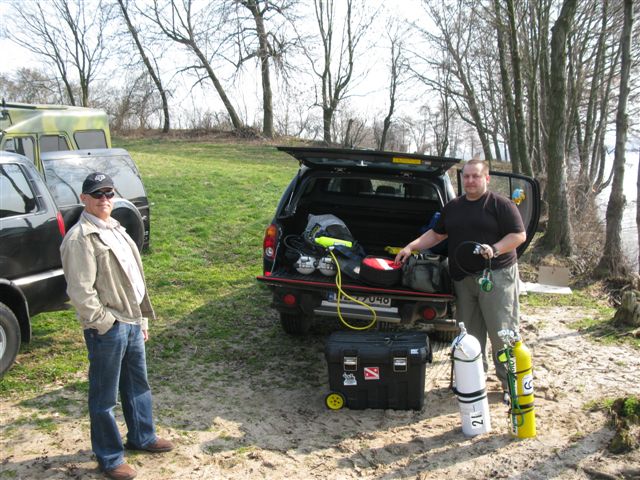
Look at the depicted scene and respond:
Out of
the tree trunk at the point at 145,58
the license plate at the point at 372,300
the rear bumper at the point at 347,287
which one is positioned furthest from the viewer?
the tree trunk at the point at 145,58

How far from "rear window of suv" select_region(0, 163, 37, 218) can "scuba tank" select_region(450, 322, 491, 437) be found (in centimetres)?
377

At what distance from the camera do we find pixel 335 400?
14.3 feet

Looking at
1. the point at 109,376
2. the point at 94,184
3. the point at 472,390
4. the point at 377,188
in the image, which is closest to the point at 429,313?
the point at 472,390

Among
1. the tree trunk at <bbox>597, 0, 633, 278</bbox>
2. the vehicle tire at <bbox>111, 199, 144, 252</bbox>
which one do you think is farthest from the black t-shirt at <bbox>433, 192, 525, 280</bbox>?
the tree trunk at <bbox>597, 0, 633, 278</bbox>

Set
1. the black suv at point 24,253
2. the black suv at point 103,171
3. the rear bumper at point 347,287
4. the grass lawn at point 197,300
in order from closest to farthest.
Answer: the black suv at point 24,253 → the rear bumper at point 347,287 → the grass lawn at point 197,300 → the black suv at point 103,171

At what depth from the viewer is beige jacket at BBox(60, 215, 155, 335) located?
3.14 m

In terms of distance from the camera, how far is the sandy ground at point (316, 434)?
11.5 feet

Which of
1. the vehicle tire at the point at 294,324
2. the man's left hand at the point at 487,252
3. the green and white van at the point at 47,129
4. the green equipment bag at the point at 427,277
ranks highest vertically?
the green and white van at the point at 47,129

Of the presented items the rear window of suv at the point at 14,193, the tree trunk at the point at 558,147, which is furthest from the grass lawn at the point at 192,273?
the tree trunk at the point at 558,147

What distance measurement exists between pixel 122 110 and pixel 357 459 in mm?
31852

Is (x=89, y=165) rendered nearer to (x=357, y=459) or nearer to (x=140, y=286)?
(x=140, y=286)

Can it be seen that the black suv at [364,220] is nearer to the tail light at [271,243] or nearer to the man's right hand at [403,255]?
the tail light at [271,243]

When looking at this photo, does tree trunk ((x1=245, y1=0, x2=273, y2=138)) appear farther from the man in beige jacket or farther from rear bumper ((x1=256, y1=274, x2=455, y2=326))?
the man in beige jacket

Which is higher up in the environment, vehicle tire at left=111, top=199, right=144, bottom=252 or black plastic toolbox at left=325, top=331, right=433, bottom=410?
vehicle tire at left=111, top=199, right=144, bottom=252
